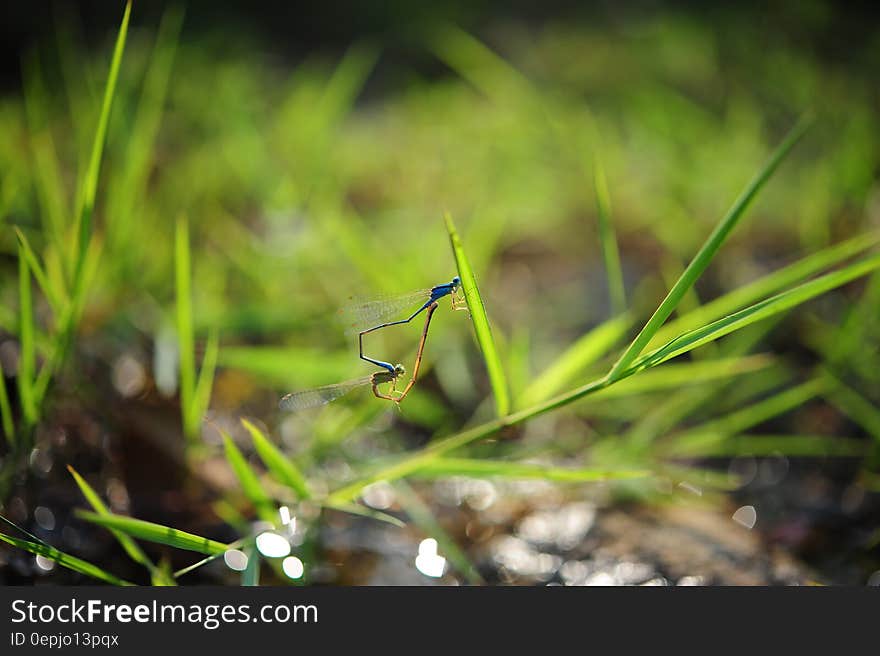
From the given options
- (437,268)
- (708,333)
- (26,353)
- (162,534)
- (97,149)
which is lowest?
(162,534)

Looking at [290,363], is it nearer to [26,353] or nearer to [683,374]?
[26,353]

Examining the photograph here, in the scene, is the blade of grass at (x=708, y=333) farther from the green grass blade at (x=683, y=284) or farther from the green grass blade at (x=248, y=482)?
the green grass blade at (x=248, y=482)

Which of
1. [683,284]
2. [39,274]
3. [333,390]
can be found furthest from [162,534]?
[683,284]

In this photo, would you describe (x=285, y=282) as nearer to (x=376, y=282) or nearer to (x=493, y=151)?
(x=376, y=282)

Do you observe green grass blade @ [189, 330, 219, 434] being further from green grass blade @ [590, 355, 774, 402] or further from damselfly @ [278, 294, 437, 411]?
green grass blade @ [590, 355, 774, 402]

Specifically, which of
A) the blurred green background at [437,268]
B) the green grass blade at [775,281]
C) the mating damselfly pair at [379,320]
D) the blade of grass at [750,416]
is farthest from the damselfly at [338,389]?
the blade of grass at [750,416]

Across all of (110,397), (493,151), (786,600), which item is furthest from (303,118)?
(786,600)

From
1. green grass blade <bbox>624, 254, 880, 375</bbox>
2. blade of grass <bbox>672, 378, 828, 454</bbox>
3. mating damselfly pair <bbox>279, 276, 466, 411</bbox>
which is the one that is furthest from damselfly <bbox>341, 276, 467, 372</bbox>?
blade of grass <bbox>672, 378, 828, 454</bbox>
